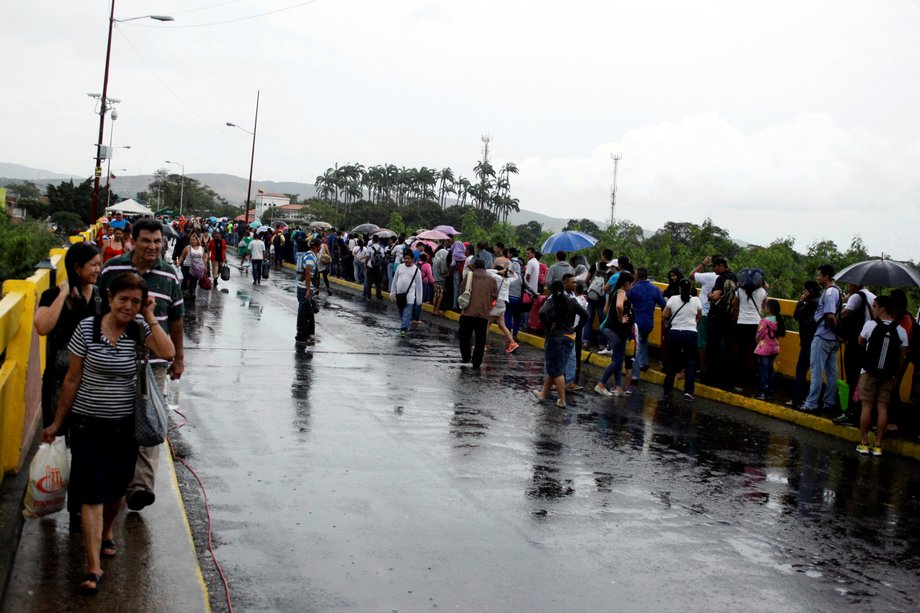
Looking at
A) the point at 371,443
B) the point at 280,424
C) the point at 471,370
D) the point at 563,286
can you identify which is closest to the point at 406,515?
the point at 371,443

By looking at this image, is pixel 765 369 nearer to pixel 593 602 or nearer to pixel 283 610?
pixel 593 602

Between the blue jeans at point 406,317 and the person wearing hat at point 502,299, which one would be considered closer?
the person wearing hat at point 502,299

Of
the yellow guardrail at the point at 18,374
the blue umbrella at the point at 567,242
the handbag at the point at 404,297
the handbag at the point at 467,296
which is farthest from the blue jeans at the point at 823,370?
the yellow guardrail at the point at 18,374

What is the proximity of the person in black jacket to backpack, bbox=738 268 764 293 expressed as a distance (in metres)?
0.97

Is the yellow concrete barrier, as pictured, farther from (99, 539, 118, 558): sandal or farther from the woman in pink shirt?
the woman in pink shirt

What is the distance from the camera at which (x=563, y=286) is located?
1262 centimetres

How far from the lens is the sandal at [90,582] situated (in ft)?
16.2

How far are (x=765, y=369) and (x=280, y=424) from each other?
24.5 feet

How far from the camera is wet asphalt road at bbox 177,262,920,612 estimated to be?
19.2 feet

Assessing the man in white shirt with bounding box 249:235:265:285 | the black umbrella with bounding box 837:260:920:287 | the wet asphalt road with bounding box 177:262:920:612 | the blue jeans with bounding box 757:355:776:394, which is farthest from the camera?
the man in white shirt with bounding box 249:235:265:285

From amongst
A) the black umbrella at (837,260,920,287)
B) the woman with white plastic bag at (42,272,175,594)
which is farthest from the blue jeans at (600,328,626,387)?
the woman with white plastic bag at (42,272,175,594)

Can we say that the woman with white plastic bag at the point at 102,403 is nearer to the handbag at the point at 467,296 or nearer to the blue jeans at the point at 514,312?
the handbag at the point at 467,296

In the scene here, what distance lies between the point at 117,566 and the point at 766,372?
10668 mm

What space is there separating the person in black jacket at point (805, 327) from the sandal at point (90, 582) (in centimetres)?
1040
